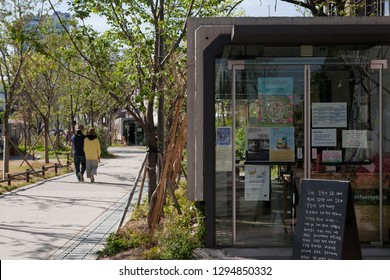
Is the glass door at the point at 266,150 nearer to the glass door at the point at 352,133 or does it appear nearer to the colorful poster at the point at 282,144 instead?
the colorful poster at the point at 282,144

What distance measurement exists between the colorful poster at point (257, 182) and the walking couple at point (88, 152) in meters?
11.4

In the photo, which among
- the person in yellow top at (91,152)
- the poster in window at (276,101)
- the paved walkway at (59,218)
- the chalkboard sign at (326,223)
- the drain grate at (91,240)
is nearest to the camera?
the chalkboard sign at (326,223)

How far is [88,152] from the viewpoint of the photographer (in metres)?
19.6

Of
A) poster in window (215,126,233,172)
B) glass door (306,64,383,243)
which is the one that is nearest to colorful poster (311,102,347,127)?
glass door (306,64,383,243)

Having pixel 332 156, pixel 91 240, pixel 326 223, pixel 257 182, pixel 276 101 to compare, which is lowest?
pixel 91 240

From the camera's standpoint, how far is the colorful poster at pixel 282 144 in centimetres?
880

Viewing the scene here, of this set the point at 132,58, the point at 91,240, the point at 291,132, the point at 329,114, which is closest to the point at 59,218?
the point at 91,240

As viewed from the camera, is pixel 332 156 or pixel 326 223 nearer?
pixel 326 223

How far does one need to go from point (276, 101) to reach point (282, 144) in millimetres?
606

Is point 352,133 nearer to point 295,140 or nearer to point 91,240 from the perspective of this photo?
point 295,140

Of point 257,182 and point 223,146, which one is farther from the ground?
point 223,146

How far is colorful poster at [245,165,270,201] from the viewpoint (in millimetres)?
8836

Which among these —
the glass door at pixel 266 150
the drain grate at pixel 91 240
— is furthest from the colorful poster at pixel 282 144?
the drain grate at pixel 91 240
